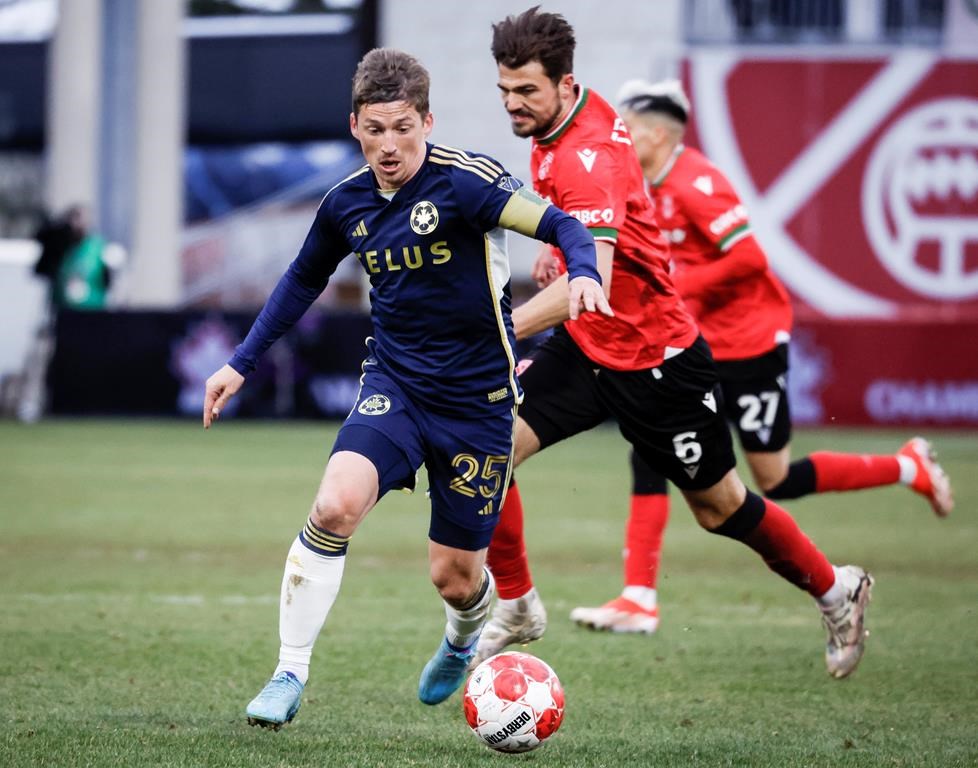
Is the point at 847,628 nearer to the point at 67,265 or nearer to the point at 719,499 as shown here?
the point at 719,499

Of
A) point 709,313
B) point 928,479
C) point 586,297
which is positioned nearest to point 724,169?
point 928,479

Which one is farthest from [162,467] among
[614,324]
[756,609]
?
[614,324]

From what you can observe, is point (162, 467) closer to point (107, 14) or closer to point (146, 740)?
point (146, 740)

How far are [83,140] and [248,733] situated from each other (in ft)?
68.0

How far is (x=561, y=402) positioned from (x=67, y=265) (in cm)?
1250

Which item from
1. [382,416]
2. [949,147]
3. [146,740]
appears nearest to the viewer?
[146,740]

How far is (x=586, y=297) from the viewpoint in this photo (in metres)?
4.37

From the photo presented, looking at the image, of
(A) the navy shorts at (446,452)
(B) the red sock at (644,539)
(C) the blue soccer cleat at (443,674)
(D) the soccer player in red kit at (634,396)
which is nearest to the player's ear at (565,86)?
(D) the soccer player in red kit at (634,396)

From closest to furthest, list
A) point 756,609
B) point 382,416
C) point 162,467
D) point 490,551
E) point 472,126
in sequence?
point 382,416, point 490,551, point 756,609, point 162,467, point 472,126

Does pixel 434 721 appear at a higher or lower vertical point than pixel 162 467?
higher

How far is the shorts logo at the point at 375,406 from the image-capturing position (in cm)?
481

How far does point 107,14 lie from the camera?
73.9 ft

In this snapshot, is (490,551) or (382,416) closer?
(382,416)

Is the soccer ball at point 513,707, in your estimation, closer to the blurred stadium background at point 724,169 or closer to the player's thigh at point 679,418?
the player's thigh at point 679,418
